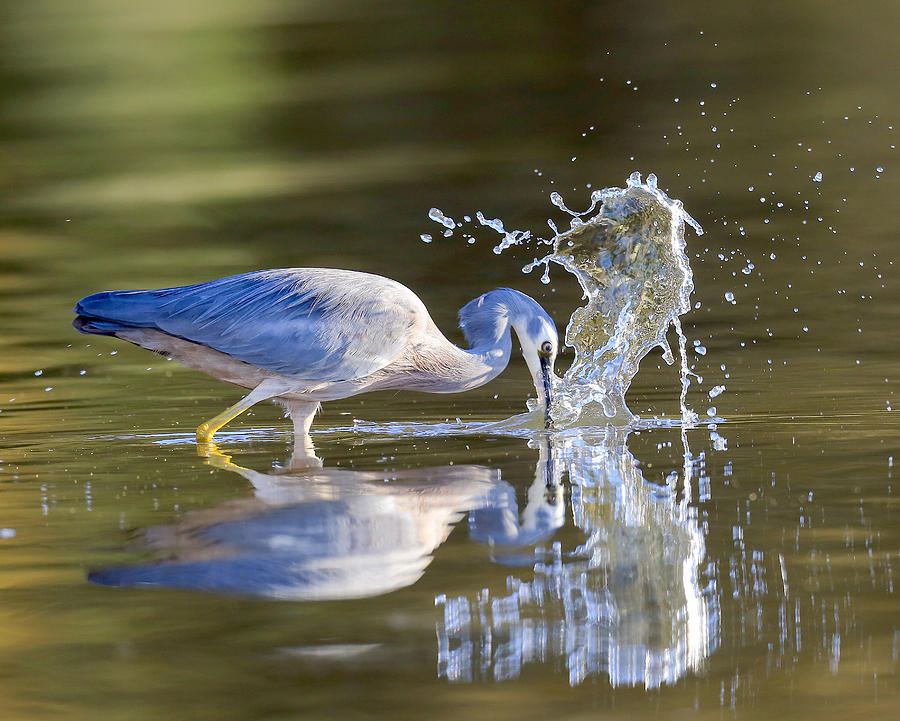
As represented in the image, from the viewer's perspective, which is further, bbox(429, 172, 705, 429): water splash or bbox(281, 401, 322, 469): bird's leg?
bbox(429, 172, 705, 429): water splash

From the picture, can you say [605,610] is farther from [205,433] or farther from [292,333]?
[205,433]

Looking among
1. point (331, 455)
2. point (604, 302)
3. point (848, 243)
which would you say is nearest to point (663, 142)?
point (848, 243)

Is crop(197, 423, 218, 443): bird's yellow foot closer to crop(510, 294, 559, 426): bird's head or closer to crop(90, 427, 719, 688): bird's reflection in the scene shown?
crop(90, 427, 719, 688): bird's reflection

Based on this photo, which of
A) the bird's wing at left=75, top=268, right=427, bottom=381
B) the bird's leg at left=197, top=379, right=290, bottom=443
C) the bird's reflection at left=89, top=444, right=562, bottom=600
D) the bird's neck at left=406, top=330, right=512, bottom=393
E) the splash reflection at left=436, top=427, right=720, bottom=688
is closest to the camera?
the splash reflection at left=436, top=427, right=720, bottom=688

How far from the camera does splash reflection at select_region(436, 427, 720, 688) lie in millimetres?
4148

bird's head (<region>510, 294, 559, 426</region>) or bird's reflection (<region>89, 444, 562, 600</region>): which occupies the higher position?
bird's head (<region>510, 294, 559, 426</region>)

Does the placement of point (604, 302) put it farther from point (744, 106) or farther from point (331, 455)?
point (744, 106)

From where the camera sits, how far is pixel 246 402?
26.6 ft

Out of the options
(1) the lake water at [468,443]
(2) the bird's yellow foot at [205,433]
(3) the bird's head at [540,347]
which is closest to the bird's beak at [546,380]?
(3) the bird's head at [540,347]

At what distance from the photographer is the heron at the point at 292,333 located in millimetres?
7977

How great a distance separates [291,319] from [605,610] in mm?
3874

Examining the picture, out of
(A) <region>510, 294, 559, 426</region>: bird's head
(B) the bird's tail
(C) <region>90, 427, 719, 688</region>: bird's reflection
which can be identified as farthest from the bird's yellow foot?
(A) <region>510, 294, 559, 426</region>: bird's head

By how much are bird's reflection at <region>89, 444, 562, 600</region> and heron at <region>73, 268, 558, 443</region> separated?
0.95m

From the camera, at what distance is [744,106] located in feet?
71.3
